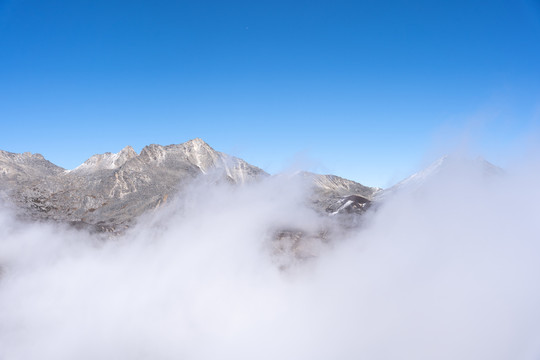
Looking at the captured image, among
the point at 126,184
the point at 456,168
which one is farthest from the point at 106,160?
the point at 456,168

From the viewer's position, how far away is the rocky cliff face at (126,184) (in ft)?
239

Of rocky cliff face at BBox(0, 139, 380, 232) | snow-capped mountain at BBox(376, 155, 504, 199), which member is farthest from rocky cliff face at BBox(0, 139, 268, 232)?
snow-capped mountain at BBox(376, 155, 504, 199)

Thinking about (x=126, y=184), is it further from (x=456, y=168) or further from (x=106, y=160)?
(x=456, y=168)

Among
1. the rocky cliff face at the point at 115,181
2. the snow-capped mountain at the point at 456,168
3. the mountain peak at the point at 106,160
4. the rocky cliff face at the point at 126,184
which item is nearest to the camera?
the snow-capped mountain at the point at 456,168

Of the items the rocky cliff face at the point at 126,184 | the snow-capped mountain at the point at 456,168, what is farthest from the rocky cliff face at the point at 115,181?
the snow-capped mountain at the point at 456,168

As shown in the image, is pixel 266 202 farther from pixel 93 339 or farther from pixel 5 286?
pixel 5 286

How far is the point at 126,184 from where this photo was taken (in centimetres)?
8850

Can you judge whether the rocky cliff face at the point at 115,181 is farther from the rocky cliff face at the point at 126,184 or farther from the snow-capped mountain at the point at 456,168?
the snow-capped mountain at the point at 456,168

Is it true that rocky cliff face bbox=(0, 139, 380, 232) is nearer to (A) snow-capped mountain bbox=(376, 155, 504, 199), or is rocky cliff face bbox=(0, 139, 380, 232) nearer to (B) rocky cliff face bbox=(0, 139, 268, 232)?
(B) rocky cliff face bbox=(0, 139, 268, 232)

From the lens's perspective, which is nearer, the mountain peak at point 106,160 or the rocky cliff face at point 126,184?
the rocky cliff face at point 126,184

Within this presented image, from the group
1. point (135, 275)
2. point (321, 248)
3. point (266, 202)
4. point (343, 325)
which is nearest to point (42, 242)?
point (135, 275)

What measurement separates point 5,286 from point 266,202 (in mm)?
47785

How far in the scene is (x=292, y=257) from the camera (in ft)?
173

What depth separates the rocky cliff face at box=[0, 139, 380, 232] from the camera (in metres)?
72.8
